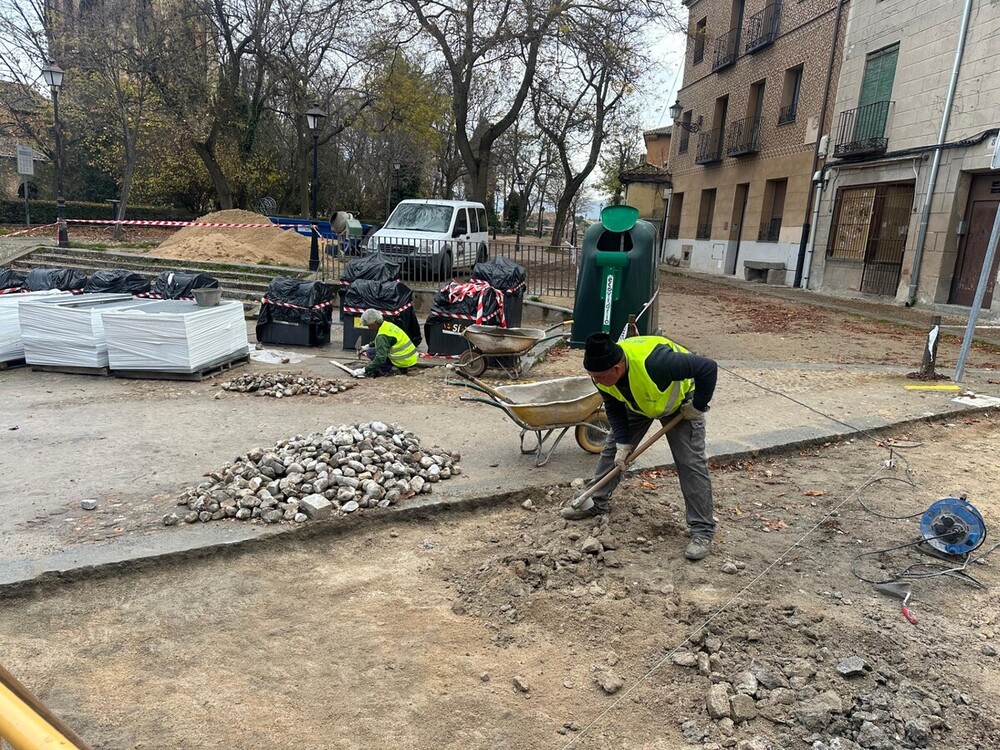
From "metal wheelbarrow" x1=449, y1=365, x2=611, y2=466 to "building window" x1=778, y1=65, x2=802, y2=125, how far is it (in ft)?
62.9

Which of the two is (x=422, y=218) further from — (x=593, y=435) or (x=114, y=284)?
(x=593, y=435)

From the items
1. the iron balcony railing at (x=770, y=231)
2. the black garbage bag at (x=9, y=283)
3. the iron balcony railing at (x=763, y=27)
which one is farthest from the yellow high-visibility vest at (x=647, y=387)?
the iron balcony railing at (x=763, y=27)

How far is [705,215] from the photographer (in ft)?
86.8

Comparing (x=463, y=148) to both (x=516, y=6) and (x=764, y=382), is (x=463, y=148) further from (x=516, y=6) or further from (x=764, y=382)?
(x=764, y=382)

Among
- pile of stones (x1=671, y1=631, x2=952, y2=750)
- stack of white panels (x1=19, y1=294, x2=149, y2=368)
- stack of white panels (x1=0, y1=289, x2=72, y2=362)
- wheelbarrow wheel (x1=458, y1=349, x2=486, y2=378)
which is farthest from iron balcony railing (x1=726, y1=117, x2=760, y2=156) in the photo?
pile of stones (x1=671, y1=631, x2=952, y2=750)

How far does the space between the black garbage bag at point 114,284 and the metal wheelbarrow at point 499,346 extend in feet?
18.9

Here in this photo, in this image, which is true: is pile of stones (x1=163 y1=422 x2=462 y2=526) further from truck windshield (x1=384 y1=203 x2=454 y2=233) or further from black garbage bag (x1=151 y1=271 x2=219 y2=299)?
truck windshield (x1=384 y1=203 x2=454 y2=233)

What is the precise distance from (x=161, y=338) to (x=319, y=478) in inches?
167

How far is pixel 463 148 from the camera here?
1945cm

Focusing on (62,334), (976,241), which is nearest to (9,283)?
(62,334)

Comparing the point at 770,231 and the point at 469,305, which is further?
the point at 770,231

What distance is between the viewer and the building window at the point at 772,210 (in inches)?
837

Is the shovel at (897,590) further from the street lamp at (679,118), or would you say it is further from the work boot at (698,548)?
the street lamp at (679,118)

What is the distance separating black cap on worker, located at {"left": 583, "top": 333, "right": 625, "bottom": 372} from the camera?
348cm
